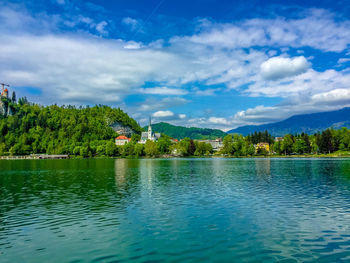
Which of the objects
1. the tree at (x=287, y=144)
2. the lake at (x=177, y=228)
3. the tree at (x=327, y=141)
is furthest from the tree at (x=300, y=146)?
the lake at (x=177, y=228)

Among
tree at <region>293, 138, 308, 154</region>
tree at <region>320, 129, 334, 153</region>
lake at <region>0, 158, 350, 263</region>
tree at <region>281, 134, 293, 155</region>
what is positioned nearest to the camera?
lake at <region>0, 158, 350, 263</region>

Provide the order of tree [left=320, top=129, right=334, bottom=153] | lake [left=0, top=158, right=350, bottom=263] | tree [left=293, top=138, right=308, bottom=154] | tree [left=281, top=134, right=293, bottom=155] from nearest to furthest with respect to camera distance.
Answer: lake [left=0, top=158, right=350, bottom=263] < tree [left=320, top=129, right=334, bottom=153] < tree [left=293, top=138, right=308, bottom=154] < tree [left=281, top=134, right=293, bottom=155]

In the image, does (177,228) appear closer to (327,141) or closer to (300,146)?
(327,141)

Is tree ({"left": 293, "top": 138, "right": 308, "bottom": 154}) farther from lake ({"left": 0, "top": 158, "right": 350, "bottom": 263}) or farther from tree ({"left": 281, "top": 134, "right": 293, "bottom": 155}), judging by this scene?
lake ({"left": 0, "top": 158, "right": 350, "bottom": 263})

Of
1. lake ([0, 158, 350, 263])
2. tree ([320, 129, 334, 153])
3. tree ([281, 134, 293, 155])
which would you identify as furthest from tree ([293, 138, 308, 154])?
lake ([0, 158, 350, 263])

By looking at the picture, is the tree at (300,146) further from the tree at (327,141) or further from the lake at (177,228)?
the lake at (177,228)

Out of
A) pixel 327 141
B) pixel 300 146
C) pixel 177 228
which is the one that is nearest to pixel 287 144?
pixel 300 146

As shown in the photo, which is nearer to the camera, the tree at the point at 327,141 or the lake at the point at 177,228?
the lake at the point at 177,228

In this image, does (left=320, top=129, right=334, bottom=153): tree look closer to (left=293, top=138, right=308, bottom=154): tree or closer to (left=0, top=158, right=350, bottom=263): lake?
(left=293, top=138, right=308, bottom=154): tree

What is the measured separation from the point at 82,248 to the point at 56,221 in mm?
6761

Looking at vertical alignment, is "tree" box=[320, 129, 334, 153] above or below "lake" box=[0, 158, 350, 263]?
above

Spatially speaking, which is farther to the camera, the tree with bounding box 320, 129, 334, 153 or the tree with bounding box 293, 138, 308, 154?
the tree with bounding box 293, 138, 308, 154

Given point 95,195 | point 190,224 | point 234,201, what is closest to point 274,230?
point 190,224

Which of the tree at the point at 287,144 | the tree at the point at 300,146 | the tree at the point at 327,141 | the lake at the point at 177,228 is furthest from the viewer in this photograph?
the tree at the point at 287,144
